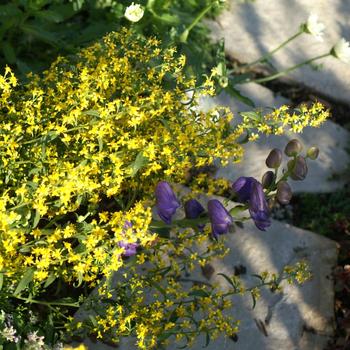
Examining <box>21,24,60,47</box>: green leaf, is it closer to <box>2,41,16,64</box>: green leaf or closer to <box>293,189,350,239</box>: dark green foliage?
<box>2,41,16,64</box>: green leaf

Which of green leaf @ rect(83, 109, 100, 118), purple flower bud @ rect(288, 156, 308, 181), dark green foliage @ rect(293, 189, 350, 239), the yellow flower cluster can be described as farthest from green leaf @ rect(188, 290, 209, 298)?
dark green foliage @ rect(293, 189, 350, 239)

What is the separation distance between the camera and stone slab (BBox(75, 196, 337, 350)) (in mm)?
3195

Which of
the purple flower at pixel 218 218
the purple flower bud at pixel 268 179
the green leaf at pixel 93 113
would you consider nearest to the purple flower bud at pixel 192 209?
the purple flower at pixel 218 218

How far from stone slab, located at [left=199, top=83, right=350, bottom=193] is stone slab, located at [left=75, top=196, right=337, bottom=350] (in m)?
0.37

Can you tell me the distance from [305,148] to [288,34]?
0.91 metres

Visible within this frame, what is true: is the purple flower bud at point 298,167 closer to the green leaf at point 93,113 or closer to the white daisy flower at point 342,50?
the green leaf at point 93,113

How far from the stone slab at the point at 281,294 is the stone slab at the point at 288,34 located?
114 centimetres

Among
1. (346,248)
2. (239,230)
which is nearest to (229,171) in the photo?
(239,230)

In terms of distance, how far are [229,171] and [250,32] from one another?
1.12m

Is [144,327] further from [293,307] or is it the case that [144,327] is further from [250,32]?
[250,32]

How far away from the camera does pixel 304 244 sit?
136 inches

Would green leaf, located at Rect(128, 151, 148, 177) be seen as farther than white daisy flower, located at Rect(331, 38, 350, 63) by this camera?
No

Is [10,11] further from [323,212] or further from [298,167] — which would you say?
[323,212]

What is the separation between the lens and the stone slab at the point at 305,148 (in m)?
3.75
